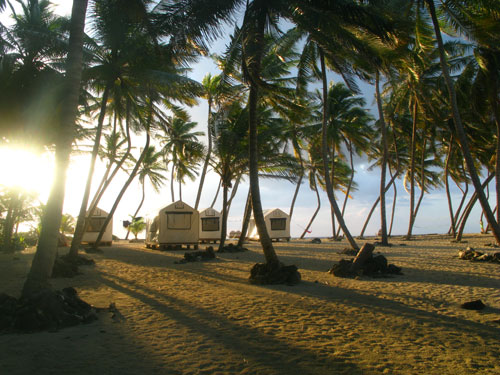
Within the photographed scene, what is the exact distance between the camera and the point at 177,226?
56.3ft

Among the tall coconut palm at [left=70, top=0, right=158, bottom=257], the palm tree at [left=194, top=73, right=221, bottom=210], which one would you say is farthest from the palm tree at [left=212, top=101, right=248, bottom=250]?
the tall coconut palm at [left=70, top=0, right=158, bottom=257]

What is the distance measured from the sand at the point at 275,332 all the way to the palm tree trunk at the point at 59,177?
913 mm

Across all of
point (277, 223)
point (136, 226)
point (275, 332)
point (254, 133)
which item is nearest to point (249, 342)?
point (275, 332)

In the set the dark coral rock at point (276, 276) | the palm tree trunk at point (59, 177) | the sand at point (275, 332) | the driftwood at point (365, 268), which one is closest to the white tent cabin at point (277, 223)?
the driftwood at point (365, 268)

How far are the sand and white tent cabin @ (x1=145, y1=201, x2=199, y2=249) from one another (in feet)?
32.5

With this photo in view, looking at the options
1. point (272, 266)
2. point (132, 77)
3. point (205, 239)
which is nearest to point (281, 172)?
point (132, 77)

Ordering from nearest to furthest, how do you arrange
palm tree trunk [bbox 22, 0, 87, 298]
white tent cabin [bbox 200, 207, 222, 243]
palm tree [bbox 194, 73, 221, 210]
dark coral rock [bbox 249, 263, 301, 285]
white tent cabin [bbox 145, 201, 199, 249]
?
1. palm tree trunk [bbox 22, 0, 87, 298]
2. dark coral rock [bbox 249, 263, 301, 285]
3. palm tree [bbox 194, 73, 221, 210]
4. white tent cabin [bbox 145, 201, 199, 249]
5. white tent cabin [bbox 200, 207, 222, 243]

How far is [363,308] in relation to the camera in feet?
16.5

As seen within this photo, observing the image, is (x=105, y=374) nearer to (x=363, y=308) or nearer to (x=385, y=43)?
(x=363, y=308)

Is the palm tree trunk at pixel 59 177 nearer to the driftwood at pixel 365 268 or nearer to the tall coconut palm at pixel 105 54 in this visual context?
the tall coconut palm at pixel 105 54

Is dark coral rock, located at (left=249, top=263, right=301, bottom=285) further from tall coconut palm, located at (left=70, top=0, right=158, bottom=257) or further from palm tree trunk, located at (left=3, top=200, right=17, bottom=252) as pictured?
palm tree trunk, located at (left=3, top=200, right=17, bottom=252)

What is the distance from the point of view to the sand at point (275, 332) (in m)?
3.02

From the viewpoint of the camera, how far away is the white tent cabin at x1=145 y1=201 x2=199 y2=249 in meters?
17.0

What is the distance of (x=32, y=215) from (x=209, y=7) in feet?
51.6
